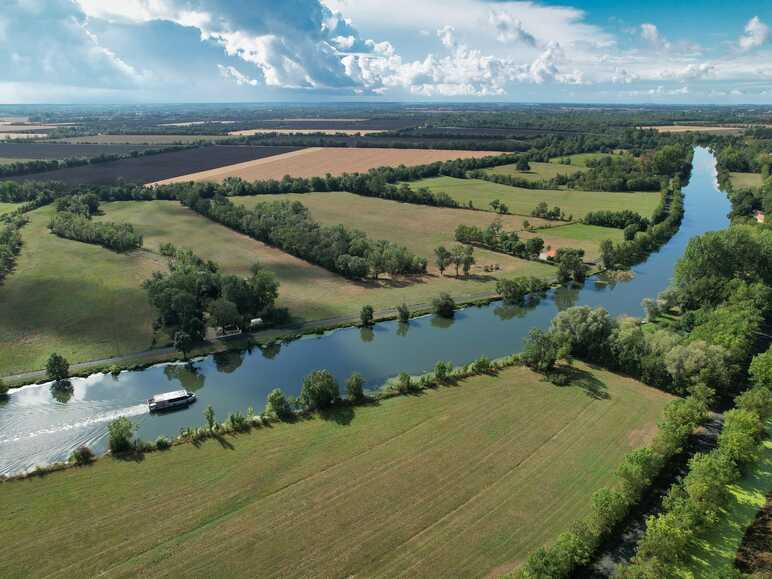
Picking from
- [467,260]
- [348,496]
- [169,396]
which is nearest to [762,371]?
[348,496]

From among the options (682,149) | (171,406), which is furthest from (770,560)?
(682,149)

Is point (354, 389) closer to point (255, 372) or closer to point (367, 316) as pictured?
point (255, 372)

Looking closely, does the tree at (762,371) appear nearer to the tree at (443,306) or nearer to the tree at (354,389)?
the tree at (443,306)

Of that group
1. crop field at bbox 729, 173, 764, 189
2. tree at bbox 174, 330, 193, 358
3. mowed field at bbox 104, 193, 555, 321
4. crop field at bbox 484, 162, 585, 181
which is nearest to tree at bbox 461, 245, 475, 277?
mowed field at bbox 104, 193, 555, 321

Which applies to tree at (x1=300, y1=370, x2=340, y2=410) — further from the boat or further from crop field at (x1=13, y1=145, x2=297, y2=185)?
crop field at (x1=13, y1=145, x2=297, y2=185)

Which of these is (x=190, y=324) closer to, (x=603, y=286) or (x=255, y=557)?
(x=255, y=557)

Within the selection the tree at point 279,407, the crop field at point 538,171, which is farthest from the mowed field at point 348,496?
the crop field at point 538,171
